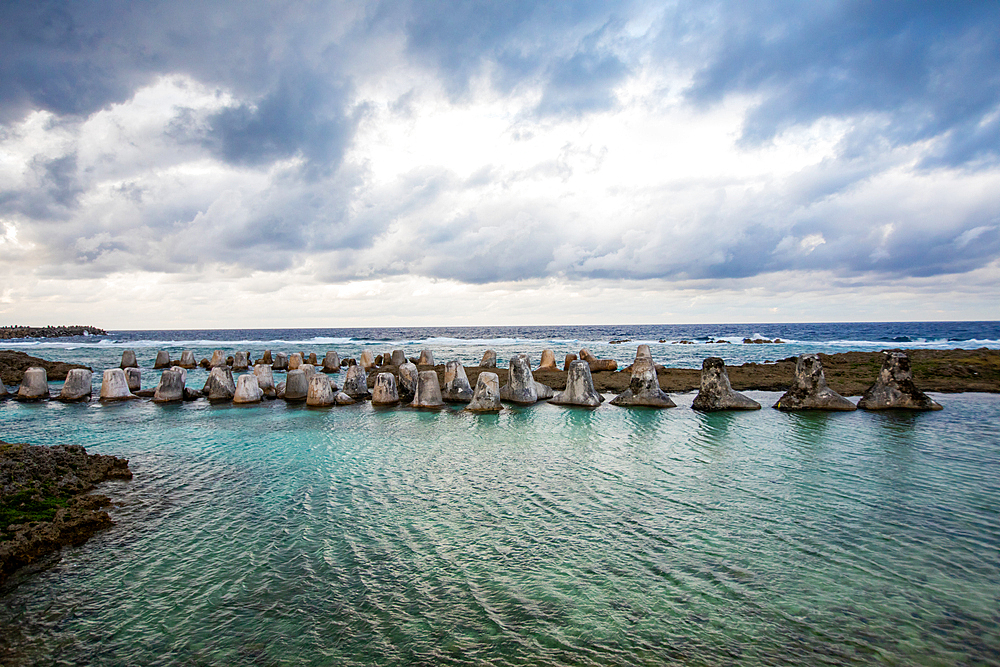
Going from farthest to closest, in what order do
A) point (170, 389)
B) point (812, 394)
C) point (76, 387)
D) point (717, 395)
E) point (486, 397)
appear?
point (76, 387) < point (170, 389) < point (486, 397) < point (717, 395) < point (812, 394)

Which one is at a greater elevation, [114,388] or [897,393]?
[897,393]

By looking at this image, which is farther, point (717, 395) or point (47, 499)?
point (717, 395)

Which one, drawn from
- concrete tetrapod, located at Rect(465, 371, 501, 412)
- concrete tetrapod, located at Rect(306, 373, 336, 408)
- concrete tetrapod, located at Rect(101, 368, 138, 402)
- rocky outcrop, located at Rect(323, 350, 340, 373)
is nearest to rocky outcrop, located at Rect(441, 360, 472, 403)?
concrete tetrapod, located at Rect(465, 371, 501, 412)

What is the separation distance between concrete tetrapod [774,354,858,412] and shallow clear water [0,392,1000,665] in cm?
370

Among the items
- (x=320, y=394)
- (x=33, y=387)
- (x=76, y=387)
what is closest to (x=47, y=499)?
(x=320, y=394)

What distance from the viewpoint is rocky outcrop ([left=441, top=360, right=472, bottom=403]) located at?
599 inches

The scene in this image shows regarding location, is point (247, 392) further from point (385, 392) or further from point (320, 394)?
point (385, 392)

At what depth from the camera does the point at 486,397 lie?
1398 centimetres

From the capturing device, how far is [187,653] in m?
3.51

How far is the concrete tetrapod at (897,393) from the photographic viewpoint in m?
12.8

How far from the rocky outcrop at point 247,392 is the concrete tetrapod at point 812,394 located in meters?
15.9

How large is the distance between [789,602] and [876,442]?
7.29 m

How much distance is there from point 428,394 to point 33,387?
46.4 ft

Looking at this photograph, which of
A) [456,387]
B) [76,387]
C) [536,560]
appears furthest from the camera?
[76,387]
